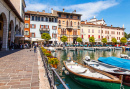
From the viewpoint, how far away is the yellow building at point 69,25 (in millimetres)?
50469

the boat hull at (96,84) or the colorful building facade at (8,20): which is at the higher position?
the colorful building facade at (8,20)

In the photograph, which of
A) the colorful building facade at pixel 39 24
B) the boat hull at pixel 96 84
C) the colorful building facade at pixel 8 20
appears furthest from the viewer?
the colorful building facade at pixel 39 24

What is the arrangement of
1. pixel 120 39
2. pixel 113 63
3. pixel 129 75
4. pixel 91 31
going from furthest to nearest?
pixel 120 39 → pixel 91 31 → pixel 113 63 → pixel 129 75

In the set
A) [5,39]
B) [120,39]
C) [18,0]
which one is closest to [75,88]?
[5,39]

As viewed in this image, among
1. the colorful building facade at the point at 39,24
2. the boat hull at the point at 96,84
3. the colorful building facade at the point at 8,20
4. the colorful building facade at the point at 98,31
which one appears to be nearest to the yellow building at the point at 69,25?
the colorful building facade at the point at 39,24

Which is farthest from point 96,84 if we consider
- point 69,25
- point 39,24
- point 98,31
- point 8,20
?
point 98,31

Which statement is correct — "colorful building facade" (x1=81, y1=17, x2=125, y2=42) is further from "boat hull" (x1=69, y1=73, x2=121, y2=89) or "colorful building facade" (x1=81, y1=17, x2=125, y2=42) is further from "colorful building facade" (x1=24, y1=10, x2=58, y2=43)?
"boat hull" (x1=69, y1=73, x2=121, y2=89)

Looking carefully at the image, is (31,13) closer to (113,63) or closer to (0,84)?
(113,63)

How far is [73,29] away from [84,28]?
19.7ft

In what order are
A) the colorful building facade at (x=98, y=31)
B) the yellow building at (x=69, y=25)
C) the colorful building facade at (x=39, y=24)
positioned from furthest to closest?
the colorful building facade at (x=98, y=31), the yellow building at (x=69, y=25), the colorful building facade at (x=39, y=24)

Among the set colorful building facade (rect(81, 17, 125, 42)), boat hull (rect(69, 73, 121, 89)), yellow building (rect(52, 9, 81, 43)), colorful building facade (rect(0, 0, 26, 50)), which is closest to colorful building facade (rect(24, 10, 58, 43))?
yellow building (rect(52, 9, 81, 43))

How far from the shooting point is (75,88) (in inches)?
335

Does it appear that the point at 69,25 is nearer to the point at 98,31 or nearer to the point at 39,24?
the point at 39,24

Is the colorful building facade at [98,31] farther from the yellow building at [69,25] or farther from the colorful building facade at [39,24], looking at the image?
the colorful building facade at [39,24]
